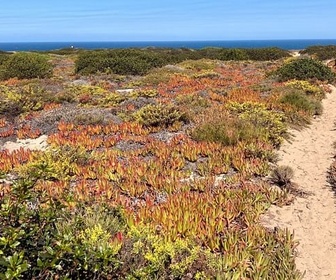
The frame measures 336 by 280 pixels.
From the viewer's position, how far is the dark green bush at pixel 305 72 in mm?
23047

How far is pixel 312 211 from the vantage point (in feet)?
23.7

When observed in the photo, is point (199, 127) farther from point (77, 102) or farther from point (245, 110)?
point (77, 102)

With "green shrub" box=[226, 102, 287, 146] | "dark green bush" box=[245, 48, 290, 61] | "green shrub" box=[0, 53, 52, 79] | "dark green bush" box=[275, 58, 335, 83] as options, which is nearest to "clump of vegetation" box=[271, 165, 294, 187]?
"green shrub" box=[226, 102, 287, 146]

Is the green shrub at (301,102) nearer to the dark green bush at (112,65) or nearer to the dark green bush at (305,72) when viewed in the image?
the dark green bush at (305,72)

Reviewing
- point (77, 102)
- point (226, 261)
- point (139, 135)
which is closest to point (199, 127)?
point (139, 135)

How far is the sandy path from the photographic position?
5621 mm

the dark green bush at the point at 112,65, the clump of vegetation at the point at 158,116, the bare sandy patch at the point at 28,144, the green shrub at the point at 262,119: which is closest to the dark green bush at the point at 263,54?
the dark green bush at the point at 112,65

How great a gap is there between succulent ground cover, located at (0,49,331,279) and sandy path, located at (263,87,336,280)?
0.92ft

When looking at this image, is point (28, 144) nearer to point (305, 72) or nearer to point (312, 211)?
point (312, 211)

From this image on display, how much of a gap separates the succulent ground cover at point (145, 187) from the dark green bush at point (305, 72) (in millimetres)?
7373

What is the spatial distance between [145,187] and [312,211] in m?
3.33

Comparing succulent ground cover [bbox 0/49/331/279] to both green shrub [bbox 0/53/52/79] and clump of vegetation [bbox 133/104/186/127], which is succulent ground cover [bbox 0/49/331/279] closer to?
clump of vegetation [bbox 133/104/186/127]

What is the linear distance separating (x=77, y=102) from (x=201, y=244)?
12636 mm

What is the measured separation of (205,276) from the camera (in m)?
4.59
